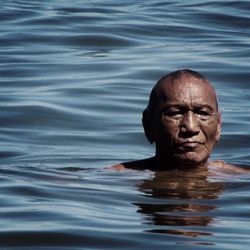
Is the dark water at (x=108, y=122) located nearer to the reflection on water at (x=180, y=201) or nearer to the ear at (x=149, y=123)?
the reflection on water at (x=180, y=201)

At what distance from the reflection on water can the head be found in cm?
15

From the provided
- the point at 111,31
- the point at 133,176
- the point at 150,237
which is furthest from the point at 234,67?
the point at 150,237

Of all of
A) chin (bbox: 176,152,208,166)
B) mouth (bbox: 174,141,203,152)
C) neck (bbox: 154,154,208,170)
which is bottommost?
neck (bbox: 154,154,208,170)

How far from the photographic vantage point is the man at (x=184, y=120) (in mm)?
9969

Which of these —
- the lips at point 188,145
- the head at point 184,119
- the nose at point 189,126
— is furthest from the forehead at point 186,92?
the lips at point 188,145

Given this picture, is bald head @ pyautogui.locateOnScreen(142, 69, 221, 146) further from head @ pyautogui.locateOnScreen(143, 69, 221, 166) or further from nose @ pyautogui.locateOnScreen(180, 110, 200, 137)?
nose @ pyautogui.locateOnScreen(180, 110, 200, 137)

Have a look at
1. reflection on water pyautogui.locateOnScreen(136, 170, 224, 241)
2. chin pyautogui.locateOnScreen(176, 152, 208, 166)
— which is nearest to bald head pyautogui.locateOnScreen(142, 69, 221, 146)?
chin pyautogui.locateOnScreen(176, 152, 208, 166)

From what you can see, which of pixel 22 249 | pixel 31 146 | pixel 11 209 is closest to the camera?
pixel 22 249

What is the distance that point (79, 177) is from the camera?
10234 mm

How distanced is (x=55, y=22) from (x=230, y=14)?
291cm

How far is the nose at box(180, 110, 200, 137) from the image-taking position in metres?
9.91

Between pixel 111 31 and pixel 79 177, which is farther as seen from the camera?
pixel 111 31

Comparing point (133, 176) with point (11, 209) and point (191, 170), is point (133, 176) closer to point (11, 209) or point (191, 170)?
point (191, 170)

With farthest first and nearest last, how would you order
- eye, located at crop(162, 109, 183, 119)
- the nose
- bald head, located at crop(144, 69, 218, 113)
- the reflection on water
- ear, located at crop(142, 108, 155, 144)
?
ear, located at crop(142, 108, 155, 144) → bald head, located at crop(144, 69, 218, 113) → eye, located at crop(162, 109, 183, 119) → the nose → the reflection on water
